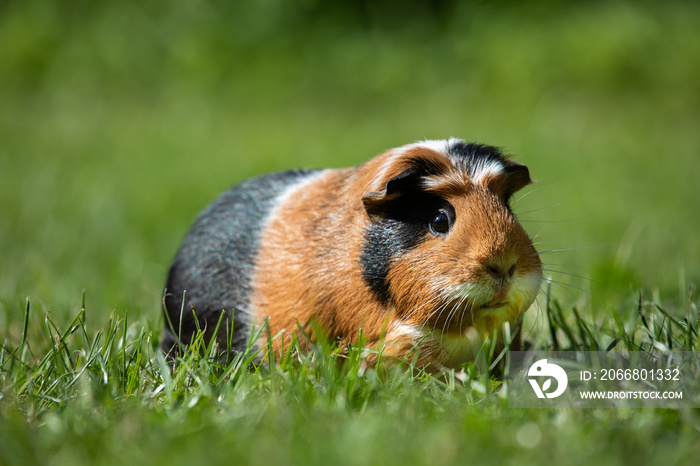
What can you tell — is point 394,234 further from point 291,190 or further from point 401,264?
point 291,190

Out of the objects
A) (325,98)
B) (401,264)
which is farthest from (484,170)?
(325,98)

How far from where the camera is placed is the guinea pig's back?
3.35m

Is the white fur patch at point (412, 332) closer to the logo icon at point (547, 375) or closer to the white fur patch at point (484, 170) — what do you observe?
the logo icon at point (547, 375)

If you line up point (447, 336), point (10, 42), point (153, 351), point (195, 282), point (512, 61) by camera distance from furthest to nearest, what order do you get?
point (10, 42)
point (512, 61)
point (195, 282)
point (153, 351)
point (447, 336)

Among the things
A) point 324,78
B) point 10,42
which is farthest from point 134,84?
point 324,78

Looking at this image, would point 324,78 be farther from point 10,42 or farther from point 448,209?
point 448,209

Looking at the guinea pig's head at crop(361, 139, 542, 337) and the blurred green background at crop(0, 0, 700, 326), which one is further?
the blurred green background at crop(0, 0, 700, 326)

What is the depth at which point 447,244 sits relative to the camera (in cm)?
281

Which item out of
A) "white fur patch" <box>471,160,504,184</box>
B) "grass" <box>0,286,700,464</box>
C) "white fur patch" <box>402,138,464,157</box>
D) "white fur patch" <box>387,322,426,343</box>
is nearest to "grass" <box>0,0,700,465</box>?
"grass" <box>0,286,700,464</box>

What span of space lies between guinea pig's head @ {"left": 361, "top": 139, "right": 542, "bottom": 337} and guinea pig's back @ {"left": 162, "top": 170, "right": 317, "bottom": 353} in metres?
0.71

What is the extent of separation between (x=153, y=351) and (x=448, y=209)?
150 centimetres

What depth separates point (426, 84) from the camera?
10359 mm

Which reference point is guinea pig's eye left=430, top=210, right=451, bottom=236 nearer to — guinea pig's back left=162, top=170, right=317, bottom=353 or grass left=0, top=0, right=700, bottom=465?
grass left=0, top=0, right=700, bottom=465

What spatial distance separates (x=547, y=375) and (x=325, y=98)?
803cm
